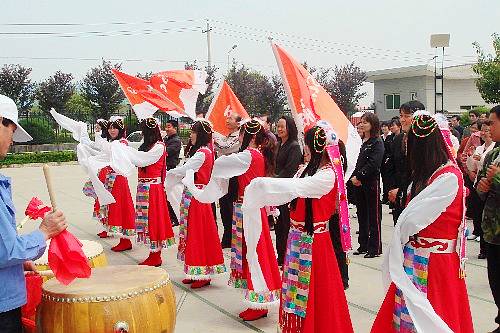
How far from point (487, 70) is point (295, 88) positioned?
78.7ft

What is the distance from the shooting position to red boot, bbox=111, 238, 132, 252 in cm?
747

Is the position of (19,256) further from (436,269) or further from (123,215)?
(123,215)

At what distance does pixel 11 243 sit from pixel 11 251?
0.11 ft

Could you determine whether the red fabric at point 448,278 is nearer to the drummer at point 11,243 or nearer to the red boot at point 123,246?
the drummer at point 11,243

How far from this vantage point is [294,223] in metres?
3.83

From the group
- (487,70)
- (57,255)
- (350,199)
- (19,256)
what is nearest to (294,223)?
(57,255)

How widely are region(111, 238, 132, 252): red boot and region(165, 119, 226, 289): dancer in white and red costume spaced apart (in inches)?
74.7

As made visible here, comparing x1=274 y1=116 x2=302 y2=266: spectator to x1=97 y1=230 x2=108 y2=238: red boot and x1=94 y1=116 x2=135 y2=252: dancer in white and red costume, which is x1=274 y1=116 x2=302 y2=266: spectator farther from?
x1=97 y1=230 x2=108 y2=238: red boot

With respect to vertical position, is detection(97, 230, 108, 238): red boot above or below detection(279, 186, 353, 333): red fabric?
below

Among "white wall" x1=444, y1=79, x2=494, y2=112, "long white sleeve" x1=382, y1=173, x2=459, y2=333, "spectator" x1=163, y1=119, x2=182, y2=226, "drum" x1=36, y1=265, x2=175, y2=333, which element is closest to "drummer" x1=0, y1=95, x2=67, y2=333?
"drum" x1=36, y1=265, x2=175, y2=333

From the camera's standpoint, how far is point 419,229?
10.2 ft

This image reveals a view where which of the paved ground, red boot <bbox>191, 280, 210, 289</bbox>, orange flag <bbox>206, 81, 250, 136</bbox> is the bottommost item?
the paved ground

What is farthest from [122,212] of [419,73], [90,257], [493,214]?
[419,73]

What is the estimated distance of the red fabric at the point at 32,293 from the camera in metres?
3.26
